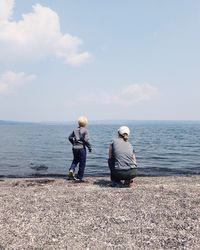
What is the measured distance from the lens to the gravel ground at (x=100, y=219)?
27.2ft

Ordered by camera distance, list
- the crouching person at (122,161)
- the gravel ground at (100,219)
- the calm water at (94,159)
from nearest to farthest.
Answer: the gravel ground at (100,219), the crouching person at (122,161), the calm water at (94,159)

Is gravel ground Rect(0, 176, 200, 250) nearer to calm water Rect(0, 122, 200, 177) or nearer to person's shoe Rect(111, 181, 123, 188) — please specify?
person's shoe Rect(111, 181, 123, 188)

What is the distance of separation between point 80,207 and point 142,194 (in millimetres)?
2702

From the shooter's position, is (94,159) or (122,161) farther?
(94,159)

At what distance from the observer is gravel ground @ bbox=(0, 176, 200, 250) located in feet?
27.2

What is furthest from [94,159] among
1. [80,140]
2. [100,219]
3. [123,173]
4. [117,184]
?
[100,219]

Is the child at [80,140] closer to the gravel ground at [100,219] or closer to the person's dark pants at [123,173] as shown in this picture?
the person's dark pants at [123,173]

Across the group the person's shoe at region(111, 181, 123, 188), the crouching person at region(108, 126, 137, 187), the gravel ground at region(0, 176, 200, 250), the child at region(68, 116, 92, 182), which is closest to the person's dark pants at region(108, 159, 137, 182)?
the crouching person at region(108, 126, 137, 187)

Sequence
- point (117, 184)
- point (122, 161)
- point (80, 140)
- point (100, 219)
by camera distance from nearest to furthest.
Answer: point (100, 219)
point (122, 161)
point (117, 184)
point (80, 140)

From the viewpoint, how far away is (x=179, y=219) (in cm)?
984

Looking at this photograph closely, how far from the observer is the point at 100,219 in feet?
32.3

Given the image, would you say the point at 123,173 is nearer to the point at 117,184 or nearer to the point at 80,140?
the point at 117,184

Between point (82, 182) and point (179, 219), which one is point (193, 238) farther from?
point (82, 182)

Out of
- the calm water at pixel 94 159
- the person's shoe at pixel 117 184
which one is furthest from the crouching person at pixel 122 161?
the calm water at pixel 94 159
